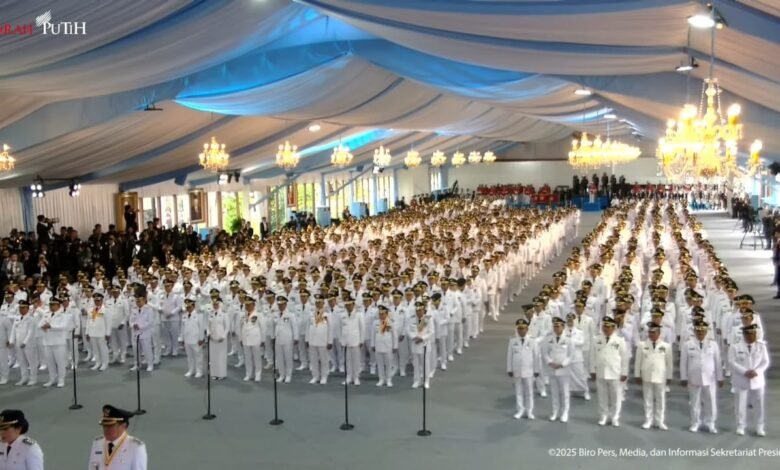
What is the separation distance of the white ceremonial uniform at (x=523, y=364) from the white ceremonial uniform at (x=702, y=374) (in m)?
1.61

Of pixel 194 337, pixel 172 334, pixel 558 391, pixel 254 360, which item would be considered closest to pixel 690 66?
pixel 558 391

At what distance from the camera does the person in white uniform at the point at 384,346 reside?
10641mm

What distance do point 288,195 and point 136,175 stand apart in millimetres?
11943

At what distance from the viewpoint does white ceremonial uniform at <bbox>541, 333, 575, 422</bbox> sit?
8867 mm

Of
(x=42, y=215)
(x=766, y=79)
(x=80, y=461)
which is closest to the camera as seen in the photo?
(x=80, y=461)

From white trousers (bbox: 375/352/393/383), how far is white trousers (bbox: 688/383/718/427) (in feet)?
12.8

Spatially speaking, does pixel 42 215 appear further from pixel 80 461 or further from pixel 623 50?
pixel 623 50

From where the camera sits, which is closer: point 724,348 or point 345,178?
point 724,348

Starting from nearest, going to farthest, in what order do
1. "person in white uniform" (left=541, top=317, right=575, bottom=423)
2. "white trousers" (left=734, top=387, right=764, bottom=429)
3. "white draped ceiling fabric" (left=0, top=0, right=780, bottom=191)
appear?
"white draped ceiling fabric" (left=0, top=0, right=780, bottom=191) < "white trousers" (left=734, top=387, right=764, bottom=429) < "person in white uniform" (left=541, top=317, right=575, bottom=423)

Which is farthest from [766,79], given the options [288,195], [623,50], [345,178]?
[345,178]

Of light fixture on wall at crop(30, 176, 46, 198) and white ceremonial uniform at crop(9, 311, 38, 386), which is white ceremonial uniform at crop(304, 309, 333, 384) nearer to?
white ceremonial uniform at crop(9, 311, 38, 386)

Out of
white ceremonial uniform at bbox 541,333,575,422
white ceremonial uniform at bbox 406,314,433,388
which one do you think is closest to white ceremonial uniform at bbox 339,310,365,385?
white ceremonial uniform at bbox 406,314,433,388

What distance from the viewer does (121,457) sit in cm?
536

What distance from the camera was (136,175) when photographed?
24000 millimetres
